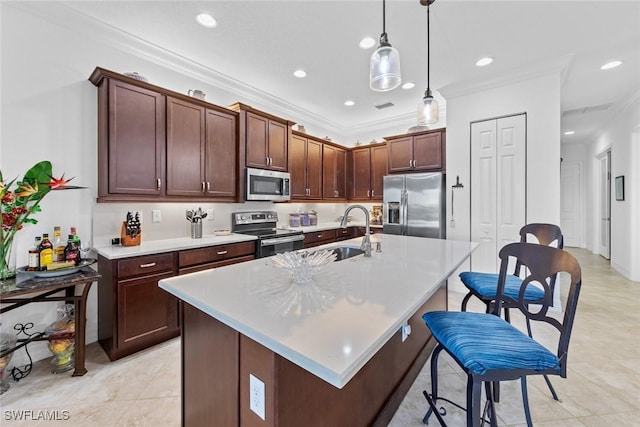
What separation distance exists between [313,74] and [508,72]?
2442mm

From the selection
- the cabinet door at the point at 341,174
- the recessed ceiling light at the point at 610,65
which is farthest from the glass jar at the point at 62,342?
the recessed ceiling light at the point at 610,65

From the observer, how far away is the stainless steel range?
131 inches

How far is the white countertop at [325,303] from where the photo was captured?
2.42 ft

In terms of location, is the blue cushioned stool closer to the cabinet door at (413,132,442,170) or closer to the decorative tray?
the decorative tray

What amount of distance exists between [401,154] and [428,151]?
43 centimetres

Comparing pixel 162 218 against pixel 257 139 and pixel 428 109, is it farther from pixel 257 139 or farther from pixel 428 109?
pixel 428 109

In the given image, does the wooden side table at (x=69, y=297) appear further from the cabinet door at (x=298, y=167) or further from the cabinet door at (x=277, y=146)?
the cabinet door at (x=298, y=167)

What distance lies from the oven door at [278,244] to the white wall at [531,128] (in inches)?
91.4

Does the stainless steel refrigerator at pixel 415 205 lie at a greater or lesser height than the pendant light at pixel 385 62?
lesser

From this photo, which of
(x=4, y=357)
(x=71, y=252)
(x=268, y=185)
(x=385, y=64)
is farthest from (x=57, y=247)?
(x=385, y=64)

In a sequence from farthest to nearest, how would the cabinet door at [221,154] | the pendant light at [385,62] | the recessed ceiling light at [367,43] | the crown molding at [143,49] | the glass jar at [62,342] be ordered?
1. the cabinet door at [221,154]
2. the recessed ceiling light at [367,43]
3. the crown molding at [143,49]
4. the glass jar at [62,342]
5. the pendant light at [385,62]

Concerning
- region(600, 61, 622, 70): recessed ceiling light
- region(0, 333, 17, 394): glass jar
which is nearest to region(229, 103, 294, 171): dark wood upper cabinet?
region(0, 333, 17, 394): glass jar

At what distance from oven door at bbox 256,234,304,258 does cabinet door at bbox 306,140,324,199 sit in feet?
3.50

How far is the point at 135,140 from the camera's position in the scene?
250 centimetres
